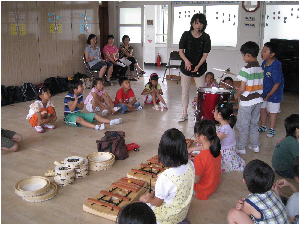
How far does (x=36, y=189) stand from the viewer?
2668mm

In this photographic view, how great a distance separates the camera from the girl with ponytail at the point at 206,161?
261cm

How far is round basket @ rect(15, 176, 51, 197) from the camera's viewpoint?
8.34 ft

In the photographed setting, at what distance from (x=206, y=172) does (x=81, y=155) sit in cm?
155

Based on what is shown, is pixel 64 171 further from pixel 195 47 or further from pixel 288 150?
pixel 195 47

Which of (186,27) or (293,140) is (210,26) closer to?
(186,27)

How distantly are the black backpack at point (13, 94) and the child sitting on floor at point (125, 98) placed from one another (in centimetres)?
210

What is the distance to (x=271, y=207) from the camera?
1938 millimetres

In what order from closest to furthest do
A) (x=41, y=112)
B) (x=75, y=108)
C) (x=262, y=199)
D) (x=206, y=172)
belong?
1. (x=262, y=199)
2. (x=206, y=172)
3. (x=41, y=112)
4. (x=75, y=108)

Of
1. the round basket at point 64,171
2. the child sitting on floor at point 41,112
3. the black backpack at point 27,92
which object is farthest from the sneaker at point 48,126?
Result: the black backpack at point 27,92

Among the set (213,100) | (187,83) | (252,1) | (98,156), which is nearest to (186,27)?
(252,1)

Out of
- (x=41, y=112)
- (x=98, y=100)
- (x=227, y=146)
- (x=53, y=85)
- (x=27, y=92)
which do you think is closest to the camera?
(x=227, y=146)

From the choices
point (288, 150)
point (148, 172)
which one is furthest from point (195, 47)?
point (148, 172)

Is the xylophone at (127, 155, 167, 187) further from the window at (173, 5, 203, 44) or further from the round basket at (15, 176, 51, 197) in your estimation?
the window at (173, 5, 203, 44)

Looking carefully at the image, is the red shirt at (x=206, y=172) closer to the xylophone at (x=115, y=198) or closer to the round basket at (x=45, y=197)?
the xylophone at (x=115, y=198)
